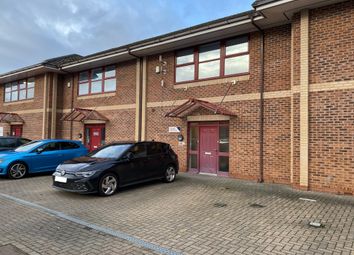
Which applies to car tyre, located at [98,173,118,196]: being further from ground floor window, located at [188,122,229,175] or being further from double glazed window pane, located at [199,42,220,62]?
double glazed window pane, located at [199,42,220,62]

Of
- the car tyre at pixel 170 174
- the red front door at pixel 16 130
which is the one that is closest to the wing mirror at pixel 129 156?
the car tyre at pixel 170 174

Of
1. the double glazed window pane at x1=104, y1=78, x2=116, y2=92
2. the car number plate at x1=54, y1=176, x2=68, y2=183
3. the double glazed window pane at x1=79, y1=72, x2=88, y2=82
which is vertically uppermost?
the double glazed window pane at x1=79, y1=72, x2=88, y2=82

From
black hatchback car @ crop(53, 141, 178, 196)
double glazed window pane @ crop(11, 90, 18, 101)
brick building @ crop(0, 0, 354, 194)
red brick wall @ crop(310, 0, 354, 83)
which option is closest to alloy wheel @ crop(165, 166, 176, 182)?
black hatchback car @ crop(53, 141, 178, 196)

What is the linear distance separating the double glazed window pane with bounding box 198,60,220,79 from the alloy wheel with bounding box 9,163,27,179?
7.29 m

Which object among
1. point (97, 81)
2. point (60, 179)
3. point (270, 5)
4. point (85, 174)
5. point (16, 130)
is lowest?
point (60, 179)

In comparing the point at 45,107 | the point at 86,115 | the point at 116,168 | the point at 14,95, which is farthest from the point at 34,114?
the point at 116,168

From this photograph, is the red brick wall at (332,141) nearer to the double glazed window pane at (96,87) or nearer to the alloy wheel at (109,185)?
the alloy wheel at (109,185)

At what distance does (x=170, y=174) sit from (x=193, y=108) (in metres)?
2.93

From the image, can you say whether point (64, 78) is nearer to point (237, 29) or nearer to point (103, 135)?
Answer: point (103, 135)

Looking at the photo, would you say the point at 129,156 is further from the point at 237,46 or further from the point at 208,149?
the point at 237,46

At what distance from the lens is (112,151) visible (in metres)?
8.56

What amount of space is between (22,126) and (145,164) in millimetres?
13624

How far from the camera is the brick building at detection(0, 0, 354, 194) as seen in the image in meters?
7.98

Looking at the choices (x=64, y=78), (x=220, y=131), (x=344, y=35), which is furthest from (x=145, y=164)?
(x=64, y=78)
